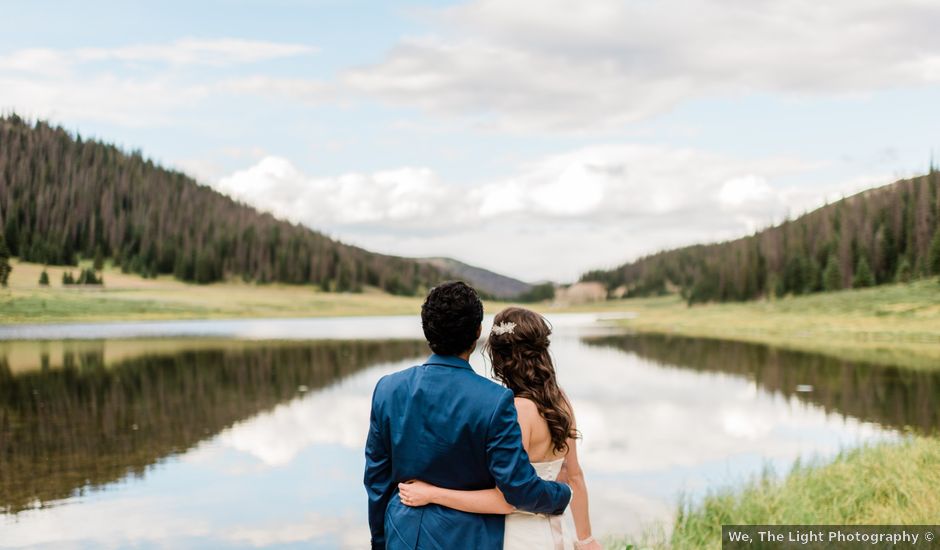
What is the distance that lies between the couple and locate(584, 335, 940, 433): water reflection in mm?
17499

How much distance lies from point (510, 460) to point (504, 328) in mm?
772

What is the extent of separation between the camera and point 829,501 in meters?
11.2

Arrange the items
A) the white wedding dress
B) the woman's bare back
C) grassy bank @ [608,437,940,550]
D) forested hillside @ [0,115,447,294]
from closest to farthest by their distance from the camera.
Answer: the white wedding dress → the woman's bare back → grassy bank @ [608,437,940,550] → forested hillside @ [0,115,447,294]

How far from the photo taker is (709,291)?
455ft

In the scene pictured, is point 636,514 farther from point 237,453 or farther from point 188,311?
point 188,311

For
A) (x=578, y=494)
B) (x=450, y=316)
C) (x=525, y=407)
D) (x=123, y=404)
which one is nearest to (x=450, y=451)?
(x=525, y=407)

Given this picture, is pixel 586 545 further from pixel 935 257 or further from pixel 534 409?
pixel 935 257

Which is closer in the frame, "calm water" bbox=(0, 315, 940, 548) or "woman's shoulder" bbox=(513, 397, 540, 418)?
"woman's shoulder" bbox=(513, 397, 540, 418)

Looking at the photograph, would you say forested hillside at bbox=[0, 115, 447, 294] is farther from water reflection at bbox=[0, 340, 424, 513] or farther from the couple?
the couple

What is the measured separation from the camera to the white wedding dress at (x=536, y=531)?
434cm

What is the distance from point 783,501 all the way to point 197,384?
2266cm

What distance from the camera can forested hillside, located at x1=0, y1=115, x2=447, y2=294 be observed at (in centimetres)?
16038

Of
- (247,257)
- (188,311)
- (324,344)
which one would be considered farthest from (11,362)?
(247,257)

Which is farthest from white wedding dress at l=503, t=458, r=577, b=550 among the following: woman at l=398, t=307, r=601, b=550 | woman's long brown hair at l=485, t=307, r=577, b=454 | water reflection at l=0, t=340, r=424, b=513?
water reflection at l=0, t=340, r=424, b=513
